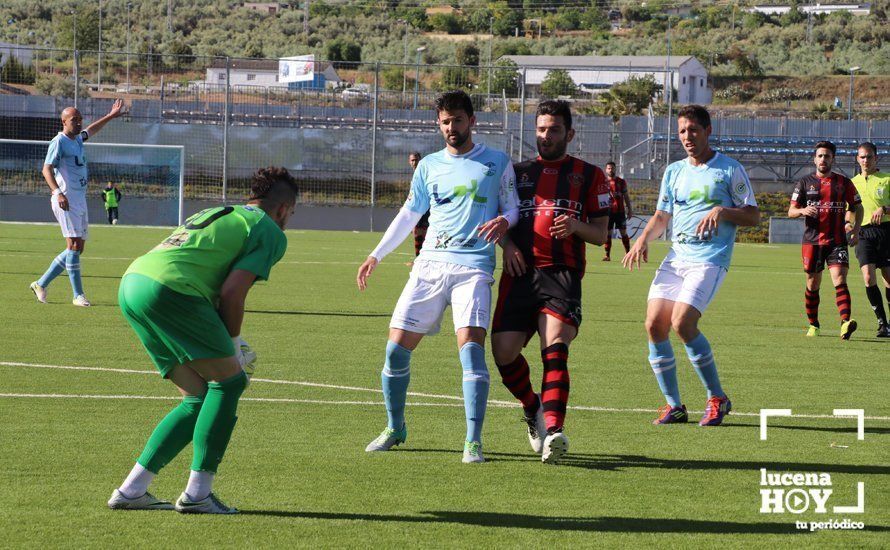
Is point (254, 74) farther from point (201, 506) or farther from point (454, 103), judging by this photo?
point (201, 506)

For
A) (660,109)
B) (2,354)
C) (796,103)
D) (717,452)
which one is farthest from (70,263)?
(796,103)

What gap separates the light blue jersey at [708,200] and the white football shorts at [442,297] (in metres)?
2.01

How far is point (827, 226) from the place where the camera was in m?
14.4

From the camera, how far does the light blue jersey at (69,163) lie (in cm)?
1471

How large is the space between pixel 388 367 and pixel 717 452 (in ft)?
6.73

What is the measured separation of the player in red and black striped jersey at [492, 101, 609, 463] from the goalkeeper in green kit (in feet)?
6.64

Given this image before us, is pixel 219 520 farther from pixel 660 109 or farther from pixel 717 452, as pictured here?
pixel 660 109

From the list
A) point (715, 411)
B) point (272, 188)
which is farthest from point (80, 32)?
point (272, 188)

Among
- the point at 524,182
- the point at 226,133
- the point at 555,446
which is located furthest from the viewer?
the point at 226,133

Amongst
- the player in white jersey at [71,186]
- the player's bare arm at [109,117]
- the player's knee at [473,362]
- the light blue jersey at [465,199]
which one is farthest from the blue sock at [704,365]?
the player in white jersey at [71,186]

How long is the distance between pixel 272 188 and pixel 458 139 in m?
1.80

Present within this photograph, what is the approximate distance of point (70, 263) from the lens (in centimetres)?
1494

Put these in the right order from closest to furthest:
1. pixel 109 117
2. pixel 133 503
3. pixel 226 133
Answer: pixel 133 503, pixel 109 117, pixel 226 133

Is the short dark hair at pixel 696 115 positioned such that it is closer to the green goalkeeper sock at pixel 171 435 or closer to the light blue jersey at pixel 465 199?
the light blue jersey at pixel 465 199
